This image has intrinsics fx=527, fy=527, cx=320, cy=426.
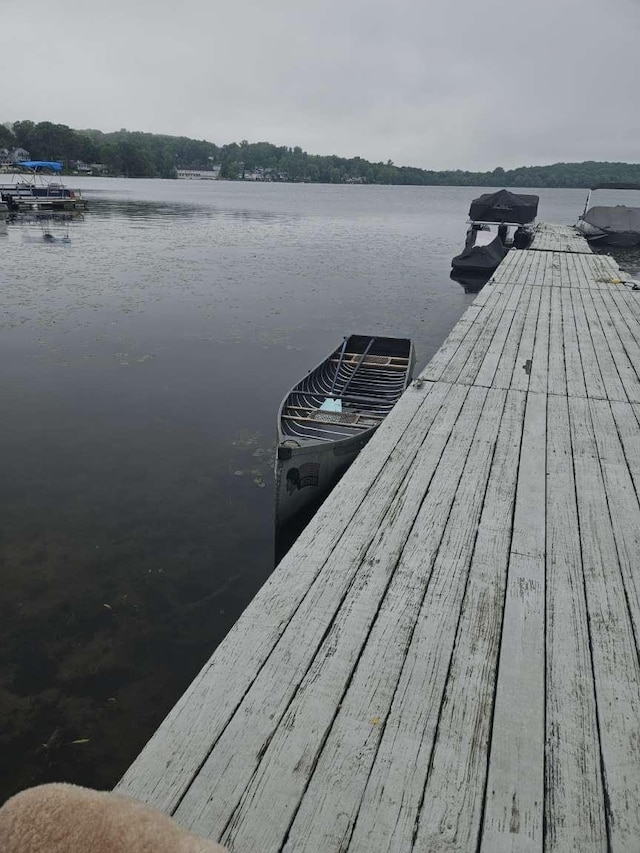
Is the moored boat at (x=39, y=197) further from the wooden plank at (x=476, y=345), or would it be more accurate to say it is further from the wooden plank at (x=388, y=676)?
the wooden plank at (x=388, y=676)

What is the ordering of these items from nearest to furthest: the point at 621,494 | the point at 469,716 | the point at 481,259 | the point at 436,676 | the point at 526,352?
the point at 469,716, the point at 436,676, the point at 621,494, the point at 526,352, the point at 481,259

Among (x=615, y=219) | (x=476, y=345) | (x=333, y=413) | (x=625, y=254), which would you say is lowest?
(x=333, y=413)

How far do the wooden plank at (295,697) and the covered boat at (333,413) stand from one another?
2510 mm

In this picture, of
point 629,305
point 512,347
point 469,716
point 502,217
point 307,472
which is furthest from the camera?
point 502,217

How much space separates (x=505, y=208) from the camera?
112 ft

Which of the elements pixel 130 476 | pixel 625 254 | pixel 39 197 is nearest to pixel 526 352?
pixel 130 476

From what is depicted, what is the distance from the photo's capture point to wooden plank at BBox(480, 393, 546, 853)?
7.18ft

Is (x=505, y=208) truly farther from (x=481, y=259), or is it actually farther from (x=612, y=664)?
(x=612, y=664)

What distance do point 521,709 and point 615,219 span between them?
4099cm

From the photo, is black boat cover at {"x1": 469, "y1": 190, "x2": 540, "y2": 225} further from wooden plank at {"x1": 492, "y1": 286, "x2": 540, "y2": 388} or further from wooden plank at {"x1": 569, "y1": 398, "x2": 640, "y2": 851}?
wooden plank at {"x1": 569, "y1": 398, "x2": 640, "y2": 851}

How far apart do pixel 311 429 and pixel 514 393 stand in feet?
9.85

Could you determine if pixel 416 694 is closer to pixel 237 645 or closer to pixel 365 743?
pixel 365 743

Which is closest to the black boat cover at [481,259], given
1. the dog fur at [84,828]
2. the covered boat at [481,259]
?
the covered boat at [481,259]

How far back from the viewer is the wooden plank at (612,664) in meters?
2.28
